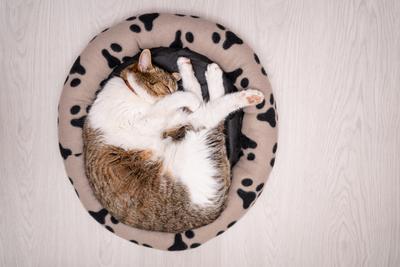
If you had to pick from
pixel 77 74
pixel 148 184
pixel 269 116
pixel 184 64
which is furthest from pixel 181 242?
pixel 77 74

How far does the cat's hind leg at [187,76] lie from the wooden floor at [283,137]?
1.08ft

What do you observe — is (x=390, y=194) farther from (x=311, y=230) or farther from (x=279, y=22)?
(x=279, y=22)

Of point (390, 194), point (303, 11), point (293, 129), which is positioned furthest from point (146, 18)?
point (390, 194)

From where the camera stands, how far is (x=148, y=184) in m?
1.48

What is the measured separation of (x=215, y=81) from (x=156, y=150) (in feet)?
1.42

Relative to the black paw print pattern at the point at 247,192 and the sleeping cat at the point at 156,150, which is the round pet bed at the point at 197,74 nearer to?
the black paw print pattern at the point at 247,192

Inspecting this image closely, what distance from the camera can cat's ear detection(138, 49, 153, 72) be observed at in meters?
1.46

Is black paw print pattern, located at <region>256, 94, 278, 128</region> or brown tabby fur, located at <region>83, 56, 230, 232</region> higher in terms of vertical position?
black paw print pattern, located at <region>256, 94, 278, 128</region>

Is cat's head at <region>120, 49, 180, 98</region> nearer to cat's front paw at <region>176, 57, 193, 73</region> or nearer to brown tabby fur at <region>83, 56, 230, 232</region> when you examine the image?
brown tabby fur at <region>83, 56, 230, 232</region>

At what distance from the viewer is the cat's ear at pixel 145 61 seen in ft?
4.79

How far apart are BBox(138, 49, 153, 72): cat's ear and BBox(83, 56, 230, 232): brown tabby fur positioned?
0.06 feet

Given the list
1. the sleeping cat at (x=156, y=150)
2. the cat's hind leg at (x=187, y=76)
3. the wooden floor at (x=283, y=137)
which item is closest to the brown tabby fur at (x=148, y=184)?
the sleeping cat at (x=156, y=150)

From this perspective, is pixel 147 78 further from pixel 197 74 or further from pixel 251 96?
pixel 251 96

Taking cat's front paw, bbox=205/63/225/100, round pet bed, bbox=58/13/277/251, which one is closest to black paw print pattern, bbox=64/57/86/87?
round pet bed, bbox=58/13/277/251
